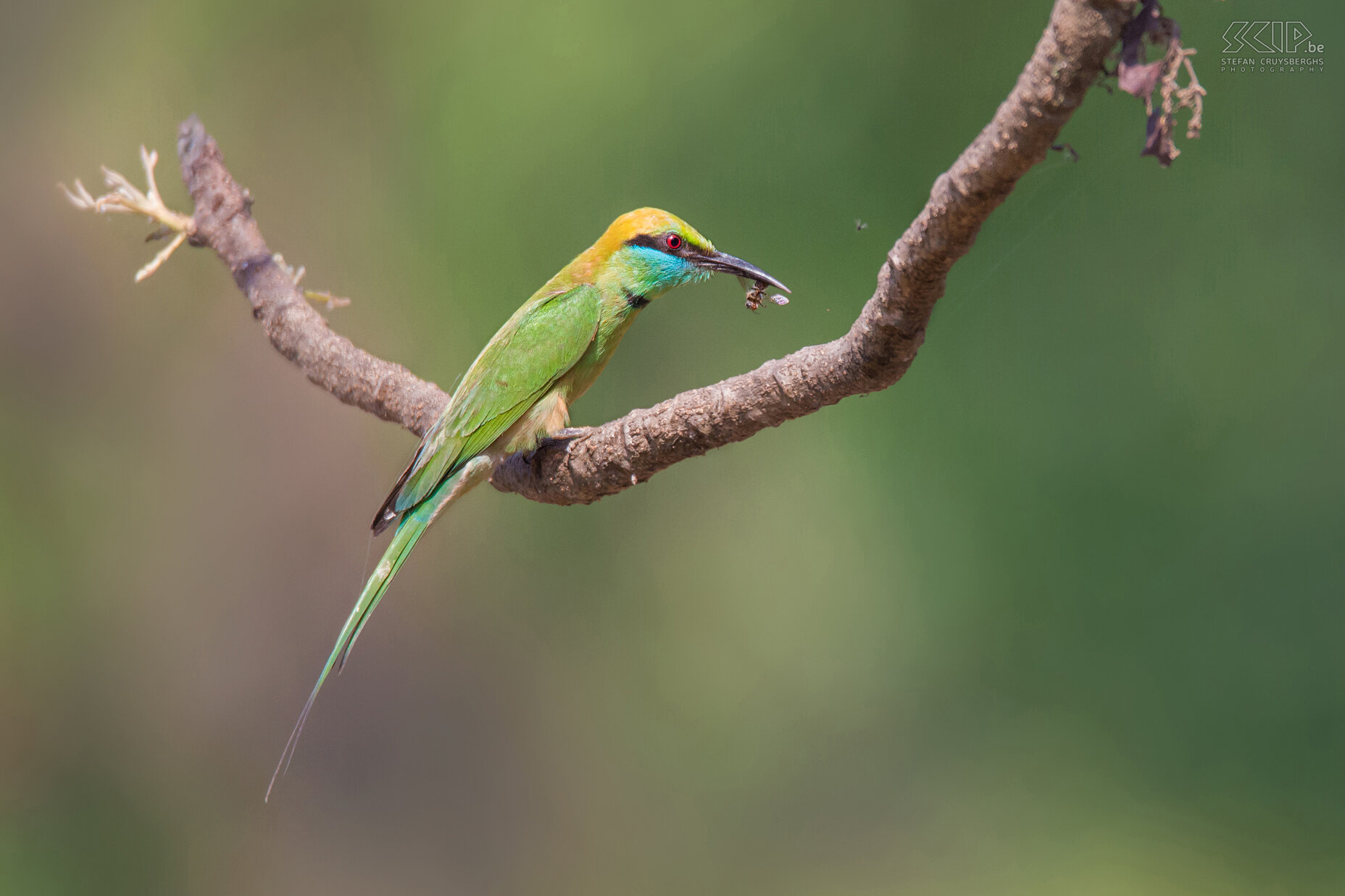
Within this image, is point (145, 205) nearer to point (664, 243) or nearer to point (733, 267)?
point (664, 243)

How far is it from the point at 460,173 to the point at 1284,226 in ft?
9.60

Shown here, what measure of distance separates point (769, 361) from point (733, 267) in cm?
69

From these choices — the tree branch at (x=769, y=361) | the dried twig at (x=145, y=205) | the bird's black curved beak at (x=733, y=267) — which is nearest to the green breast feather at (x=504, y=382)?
the tree branch at (x=769, y=361)

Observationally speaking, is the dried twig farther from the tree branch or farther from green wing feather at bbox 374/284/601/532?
green wing feather at bbox 374/284/601/532

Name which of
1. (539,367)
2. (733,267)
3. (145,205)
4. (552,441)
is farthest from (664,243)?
(145,205)

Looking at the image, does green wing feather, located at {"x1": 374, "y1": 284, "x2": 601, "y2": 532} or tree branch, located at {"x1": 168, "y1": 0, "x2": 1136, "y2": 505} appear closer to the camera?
tree branch, located at {"x1": 168, "y1": 0, "x2": 1136, "y2": 505}

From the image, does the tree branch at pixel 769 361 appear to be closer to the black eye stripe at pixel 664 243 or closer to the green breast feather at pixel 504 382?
the green breast feather at pixel 504 382

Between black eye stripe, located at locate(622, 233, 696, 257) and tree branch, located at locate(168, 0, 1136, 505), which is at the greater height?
black eye stripe, located at locate(622, 233, 696, 257)

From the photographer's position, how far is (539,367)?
2.14m

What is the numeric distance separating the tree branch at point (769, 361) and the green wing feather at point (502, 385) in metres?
0.11

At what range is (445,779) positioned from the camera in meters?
4.76

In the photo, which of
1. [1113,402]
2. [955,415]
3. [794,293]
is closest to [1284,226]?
[1113,402]

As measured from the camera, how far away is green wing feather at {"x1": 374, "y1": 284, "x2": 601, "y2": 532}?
2059 mm

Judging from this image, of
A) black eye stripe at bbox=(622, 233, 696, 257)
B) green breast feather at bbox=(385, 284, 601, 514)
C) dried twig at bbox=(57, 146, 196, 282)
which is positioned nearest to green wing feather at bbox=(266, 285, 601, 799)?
green breast feather at bbox=(385, 284, 601, 514)
